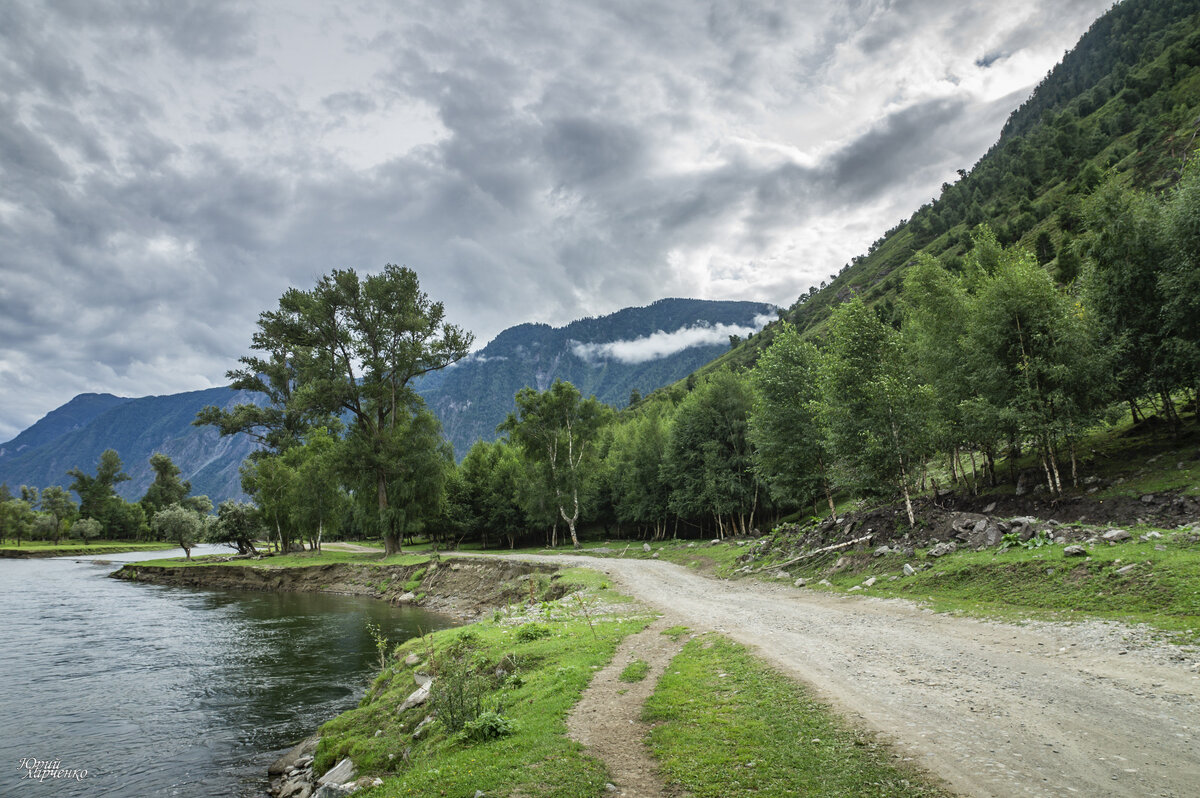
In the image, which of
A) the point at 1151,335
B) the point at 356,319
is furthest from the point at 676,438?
the point at 1151,335

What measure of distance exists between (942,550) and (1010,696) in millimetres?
14810

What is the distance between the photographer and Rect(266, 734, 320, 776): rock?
1356 cm

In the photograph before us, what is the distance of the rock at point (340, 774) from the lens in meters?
11.0

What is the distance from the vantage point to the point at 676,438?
6234cm

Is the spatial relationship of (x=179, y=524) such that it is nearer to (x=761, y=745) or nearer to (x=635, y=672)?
(x=635, y=672)

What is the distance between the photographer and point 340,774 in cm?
1131

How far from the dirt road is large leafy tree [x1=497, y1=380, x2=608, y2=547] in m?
46.9

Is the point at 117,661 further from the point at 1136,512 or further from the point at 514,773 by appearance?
the point at 1136,512

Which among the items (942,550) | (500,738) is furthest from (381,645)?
(942,550)

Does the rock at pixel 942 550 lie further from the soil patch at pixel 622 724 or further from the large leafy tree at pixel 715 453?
the large leafy tree at pixel 715 453

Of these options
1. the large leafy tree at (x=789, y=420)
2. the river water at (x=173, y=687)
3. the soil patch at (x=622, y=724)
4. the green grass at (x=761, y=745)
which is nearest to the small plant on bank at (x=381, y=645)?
the river water at (x=173, y=687)

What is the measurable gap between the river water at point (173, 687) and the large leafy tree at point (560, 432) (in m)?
27.8

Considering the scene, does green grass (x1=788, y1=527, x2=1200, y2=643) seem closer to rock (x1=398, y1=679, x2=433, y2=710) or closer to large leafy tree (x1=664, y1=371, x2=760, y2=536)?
rock (x1=398, y1=679, x2=433, y2=710)

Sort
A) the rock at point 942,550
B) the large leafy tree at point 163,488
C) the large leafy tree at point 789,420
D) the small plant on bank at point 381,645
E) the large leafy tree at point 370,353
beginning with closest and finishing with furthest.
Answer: the small plant on bank at point 381,645 → the rock at point 942,550 → the large leafy tree at point 789,420 → the large leafy tree at point 370,353 → the large leafy tree at point 163,488
